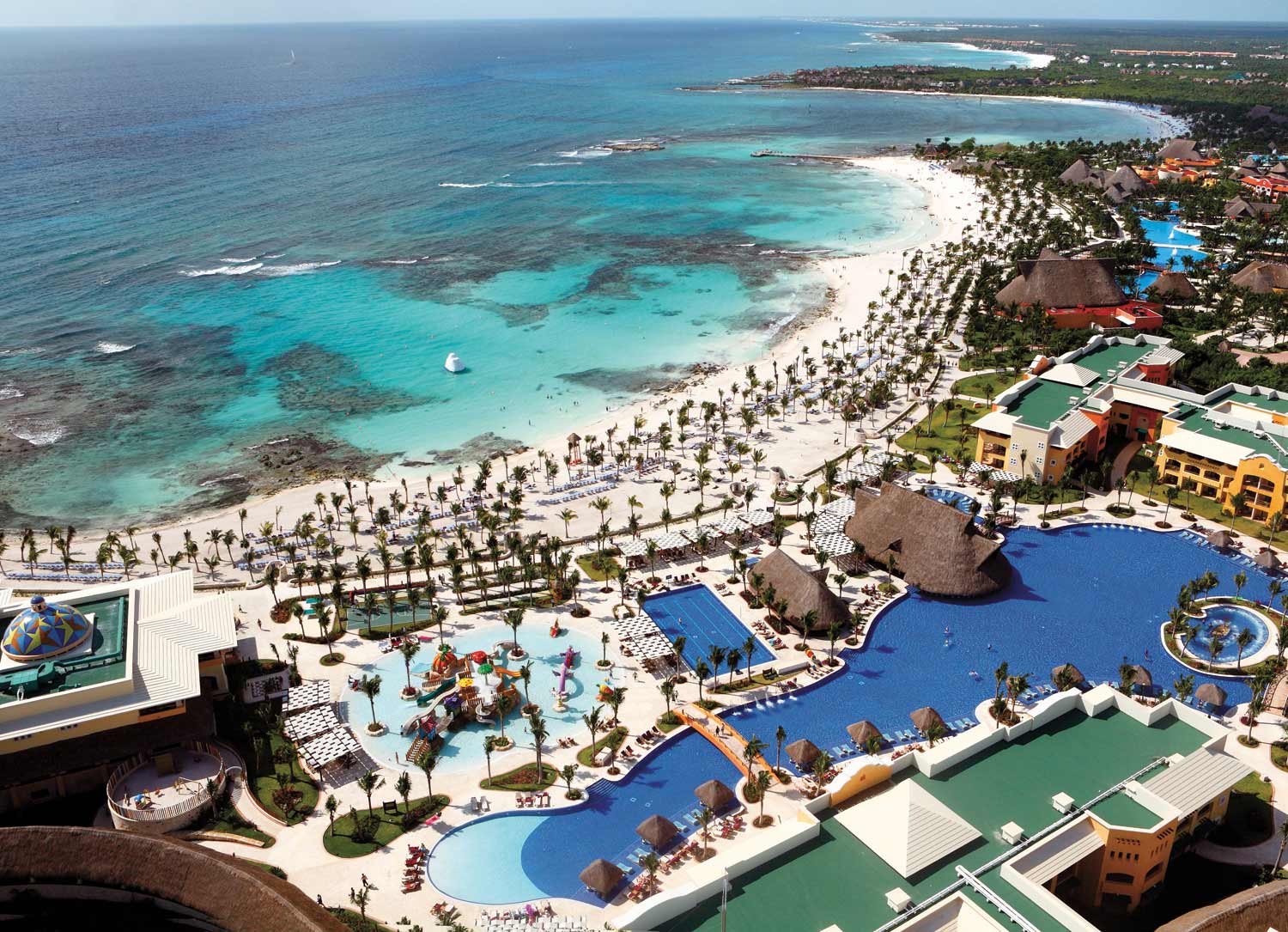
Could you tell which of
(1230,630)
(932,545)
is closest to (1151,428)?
(1230,630)

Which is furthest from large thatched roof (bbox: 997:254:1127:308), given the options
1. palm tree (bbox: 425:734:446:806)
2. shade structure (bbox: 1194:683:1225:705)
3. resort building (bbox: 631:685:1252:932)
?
palm tree (bbox: 425:734:446:806)

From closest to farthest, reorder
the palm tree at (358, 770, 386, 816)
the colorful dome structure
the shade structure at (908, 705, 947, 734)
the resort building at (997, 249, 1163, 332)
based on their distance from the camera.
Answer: the palm tree at (358, 770, 386, 816)
the colorful dome structure
the shade structure at (908, 705, 947, 734)
the resort building at (997, 249, 1163, 332)

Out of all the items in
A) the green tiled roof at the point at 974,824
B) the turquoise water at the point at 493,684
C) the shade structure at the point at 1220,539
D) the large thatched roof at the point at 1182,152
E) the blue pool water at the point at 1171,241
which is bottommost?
the turquoise water at the point at 493,684

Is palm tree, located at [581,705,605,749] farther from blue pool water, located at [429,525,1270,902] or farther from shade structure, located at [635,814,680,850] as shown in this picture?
shade structure, located at [635,814,680,850]

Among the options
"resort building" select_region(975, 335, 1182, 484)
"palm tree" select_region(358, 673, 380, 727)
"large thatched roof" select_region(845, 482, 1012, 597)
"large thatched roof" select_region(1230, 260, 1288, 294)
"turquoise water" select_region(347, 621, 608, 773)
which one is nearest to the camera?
"turquoise water" select_region(347, 621, 608, 773)

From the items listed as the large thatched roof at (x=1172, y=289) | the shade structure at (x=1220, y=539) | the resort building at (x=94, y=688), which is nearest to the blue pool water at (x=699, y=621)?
the resort building at (x=94, y=688)

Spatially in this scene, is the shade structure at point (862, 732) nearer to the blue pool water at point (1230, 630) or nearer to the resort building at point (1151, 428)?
the blue pool water at point (1230, 630)

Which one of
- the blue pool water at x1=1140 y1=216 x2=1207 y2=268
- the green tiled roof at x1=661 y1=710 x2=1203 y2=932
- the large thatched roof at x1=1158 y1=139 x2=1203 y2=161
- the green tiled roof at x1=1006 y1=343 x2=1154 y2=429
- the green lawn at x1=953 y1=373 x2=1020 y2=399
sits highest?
the large thatched roof at x1=1158 y1=139 x2=1203 y2=161
